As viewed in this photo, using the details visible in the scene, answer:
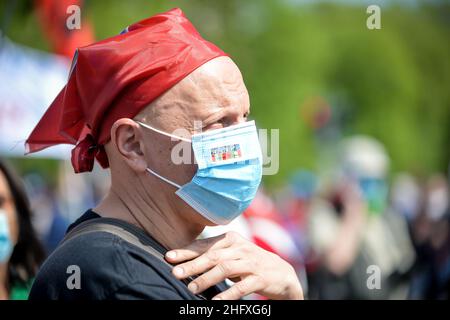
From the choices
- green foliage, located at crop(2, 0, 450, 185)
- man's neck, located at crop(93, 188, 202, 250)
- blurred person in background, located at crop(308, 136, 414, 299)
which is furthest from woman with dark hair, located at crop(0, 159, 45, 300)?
green foliage, located at crop(2, 0, 450, 185)

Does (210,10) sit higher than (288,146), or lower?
higher

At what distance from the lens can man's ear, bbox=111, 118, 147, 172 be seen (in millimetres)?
2598

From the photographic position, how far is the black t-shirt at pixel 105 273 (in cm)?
225

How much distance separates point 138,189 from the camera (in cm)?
265

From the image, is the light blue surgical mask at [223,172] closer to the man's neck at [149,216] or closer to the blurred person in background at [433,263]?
the man's neck at [149,216]

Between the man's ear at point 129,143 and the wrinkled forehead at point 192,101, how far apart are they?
2.0 inches

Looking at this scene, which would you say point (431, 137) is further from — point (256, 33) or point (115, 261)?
point (115, 261)

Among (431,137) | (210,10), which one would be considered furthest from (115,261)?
(431,137)

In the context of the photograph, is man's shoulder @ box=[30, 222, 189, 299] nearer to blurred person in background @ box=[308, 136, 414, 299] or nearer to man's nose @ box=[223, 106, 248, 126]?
man's nose @ box=[223, 106, 248, 126]

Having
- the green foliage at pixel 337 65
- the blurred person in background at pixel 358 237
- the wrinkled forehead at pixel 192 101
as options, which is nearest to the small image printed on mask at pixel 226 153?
the wrinkled forehead at pixel 192 101

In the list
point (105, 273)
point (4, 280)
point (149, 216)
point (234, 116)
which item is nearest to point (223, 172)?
point (234, 116)

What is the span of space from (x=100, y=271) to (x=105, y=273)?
19mm

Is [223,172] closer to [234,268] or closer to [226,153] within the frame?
[226,153]
